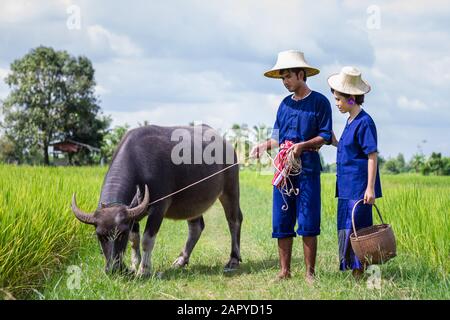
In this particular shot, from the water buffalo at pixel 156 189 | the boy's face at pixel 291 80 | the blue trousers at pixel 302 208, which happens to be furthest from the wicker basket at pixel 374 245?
the water buffalo at pixel 156 189

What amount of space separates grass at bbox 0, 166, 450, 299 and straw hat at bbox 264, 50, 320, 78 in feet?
5.97

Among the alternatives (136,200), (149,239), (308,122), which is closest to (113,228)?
(136,200)

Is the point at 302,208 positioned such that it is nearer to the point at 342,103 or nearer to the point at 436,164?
the point at 342,103

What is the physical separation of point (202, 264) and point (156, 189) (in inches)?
47.5

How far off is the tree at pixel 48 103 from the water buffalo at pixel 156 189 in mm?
29628

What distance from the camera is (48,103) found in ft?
112

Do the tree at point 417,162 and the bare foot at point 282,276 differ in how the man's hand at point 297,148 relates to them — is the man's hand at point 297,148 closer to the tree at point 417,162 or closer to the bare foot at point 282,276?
the bare foot at point 282,276

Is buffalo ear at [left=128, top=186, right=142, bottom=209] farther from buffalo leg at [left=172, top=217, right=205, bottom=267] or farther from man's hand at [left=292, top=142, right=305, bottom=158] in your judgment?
man's hand at [left=292, top=142, right=305, bottom=158]

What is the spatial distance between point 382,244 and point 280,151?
118cm

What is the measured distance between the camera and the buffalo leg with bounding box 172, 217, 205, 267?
5629 mm

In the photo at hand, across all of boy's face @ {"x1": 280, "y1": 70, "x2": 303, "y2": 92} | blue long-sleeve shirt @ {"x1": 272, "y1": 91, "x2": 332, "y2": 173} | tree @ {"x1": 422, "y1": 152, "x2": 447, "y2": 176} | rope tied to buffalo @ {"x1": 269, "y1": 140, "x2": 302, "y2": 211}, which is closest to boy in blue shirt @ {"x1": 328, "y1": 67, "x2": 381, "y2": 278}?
blue long-sleeve shirt @ {"x1": 272, "y1": 91, "x2": 332, "y2": 173}

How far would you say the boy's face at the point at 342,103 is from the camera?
15.0ft

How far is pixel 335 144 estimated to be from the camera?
189 inches
